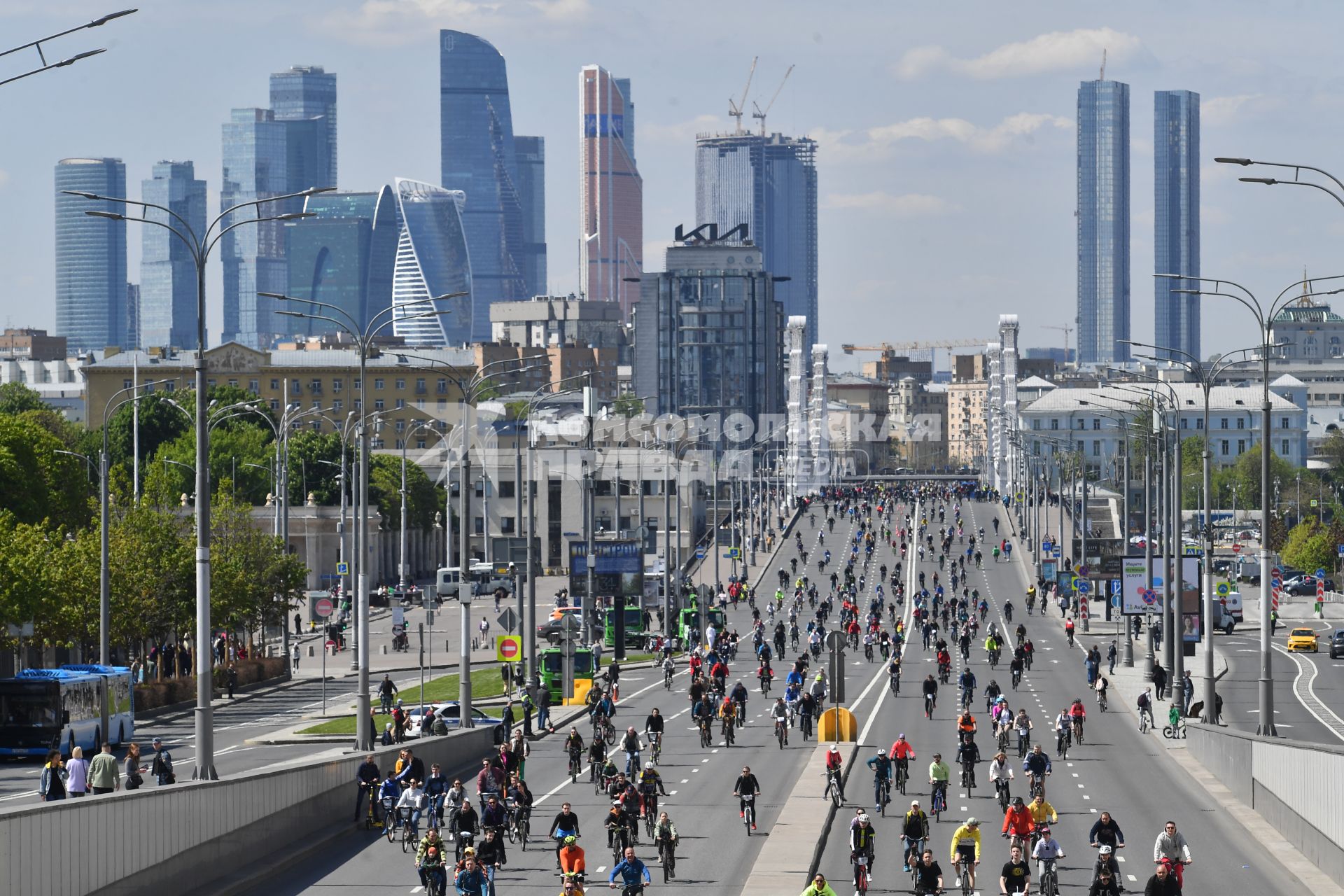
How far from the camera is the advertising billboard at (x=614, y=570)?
7088 cm

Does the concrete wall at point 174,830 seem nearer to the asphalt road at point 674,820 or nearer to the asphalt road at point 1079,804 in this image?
the asphalt road at point 674,820

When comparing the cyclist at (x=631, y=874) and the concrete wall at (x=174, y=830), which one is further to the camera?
the cyclist at (x=631, y=874)

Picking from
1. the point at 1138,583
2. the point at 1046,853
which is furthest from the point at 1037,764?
the point at 1138,583

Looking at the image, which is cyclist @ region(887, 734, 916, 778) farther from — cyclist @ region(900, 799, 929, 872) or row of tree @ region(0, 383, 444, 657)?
row of tree @ region(0, 383, 444, 657)

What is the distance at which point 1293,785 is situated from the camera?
106ft

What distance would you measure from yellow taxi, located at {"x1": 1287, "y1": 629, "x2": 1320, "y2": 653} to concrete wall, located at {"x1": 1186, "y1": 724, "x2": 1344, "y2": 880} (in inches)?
1741

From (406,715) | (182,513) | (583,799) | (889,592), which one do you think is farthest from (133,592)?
(889,592)

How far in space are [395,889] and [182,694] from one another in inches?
1429

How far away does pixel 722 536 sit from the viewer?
408 ft

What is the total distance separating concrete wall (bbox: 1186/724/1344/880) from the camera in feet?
93.8

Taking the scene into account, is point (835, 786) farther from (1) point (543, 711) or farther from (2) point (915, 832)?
(1) point (543, 711)

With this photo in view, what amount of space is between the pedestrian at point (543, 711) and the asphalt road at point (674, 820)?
853 mm

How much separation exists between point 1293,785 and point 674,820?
10.1m

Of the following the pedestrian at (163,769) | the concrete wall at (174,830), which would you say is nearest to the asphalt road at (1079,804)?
the concrete wall at (174,830)
